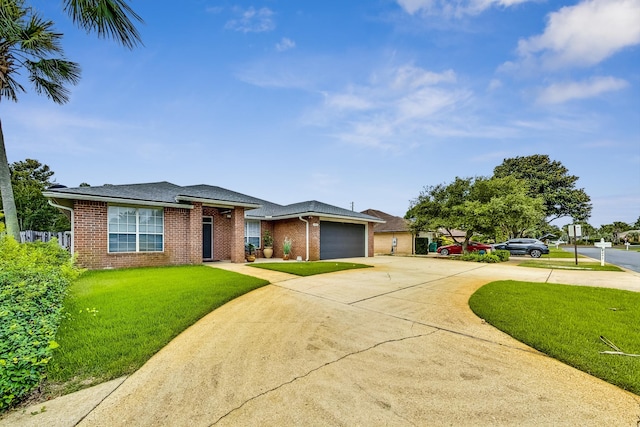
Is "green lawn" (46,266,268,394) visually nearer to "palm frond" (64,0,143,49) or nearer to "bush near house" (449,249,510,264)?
"palm frond" (64,0,143,49)

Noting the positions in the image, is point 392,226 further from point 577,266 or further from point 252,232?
point 252,232

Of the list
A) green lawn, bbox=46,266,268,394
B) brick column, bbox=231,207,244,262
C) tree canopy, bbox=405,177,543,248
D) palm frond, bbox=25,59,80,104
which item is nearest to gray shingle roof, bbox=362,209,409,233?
tree canopy, bbox=405,177,543,248

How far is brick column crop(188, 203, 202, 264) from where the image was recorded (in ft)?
40.9

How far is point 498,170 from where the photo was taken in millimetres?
38219

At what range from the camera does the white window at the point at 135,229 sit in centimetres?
1106

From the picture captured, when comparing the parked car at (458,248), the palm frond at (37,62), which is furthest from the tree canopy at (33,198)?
the parked car at (458,248)

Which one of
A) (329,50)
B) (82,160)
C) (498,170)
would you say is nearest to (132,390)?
(329,50)

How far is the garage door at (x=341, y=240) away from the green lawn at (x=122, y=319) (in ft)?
30.1

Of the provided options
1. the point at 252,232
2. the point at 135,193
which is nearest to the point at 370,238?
the point at 252,232

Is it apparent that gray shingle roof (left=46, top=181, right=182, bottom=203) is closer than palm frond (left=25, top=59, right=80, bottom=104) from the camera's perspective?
No

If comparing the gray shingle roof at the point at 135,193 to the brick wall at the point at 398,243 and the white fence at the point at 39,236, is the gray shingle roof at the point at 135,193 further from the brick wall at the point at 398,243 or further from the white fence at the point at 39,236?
the brick wall at the point at 398,243

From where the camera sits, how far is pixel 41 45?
9008mm

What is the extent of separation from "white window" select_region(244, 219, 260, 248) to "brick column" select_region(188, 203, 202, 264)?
3.99m

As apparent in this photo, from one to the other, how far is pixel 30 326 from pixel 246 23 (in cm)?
1119
